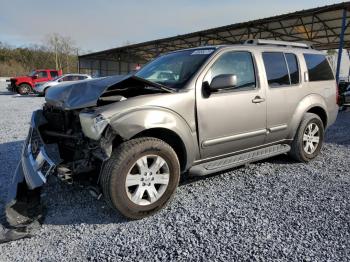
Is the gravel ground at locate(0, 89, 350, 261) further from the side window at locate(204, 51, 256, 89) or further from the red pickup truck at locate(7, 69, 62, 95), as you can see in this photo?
the red pickup truck at locate(7, 69, 62, 95)

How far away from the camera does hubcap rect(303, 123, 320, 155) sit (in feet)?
A: 16.3

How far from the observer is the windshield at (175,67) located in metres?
3.79

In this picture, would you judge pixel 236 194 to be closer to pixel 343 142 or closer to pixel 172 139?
pixel 172 139

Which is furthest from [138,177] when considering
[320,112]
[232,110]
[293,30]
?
[293,30]

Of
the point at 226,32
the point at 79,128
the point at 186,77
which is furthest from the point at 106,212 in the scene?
the point at 226,32

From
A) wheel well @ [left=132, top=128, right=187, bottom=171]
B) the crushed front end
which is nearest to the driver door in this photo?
wheel well @ [left=132, top=128, right=187, bottom=171]

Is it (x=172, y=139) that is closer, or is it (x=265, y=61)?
(x=172, y=139)

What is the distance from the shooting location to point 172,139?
3551 mm

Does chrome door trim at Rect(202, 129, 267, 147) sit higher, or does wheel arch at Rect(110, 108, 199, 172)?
wheel arch at Rect(110, 108, 199, 172)

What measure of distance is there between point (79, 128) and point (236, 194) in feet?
6.45

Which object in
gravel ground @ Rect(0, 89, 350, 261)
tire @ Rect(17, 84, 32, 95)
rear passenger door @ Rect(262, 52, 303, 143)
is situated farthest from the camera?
tire @ Rect(17, 84, 32, 95)

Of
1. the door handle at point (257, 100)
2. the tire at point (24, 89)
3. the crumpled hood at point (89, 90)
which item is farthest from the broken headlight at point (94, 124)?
the tire at point (24, 89)

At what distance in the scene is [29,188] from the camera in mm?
3338

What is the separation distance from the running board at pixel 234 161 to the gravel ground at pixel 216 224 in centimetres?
29
